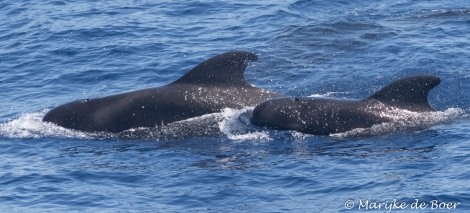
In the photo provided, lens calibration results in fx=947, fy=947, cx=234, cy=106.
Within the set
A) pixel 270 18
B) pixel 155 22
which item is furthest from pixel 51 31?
pixel 270 18

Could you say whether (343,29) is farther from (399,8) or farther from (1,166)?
(1,166)

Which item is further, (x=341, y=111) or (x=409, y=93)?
(x=341, y=111)

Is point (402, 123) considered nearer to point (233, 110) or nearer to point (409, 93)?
point (409, 93)

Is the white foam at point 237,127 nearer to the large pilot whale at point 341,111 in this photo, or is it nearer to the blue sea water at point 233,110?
the blue sea water at point 233,110

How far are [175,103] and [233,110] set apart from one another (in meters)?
1.29

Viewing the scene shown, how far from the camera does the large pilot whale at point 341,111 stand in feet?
65.1

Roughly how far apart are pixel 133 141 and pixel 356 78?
710 cm

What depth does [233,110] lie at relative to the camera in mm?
20891

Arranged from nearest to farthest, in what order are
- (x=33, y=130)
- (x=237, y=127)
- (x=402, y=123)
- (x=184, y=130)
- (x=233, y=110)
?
(x=402, y=123) → (x=237, y=127) → (x=184, y=130) → (x=233, y=110) → (x=33, y=130)

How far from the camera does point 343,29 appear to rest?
29625mm

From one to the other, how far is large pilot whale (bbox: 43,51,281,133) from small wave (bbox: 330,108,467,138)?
8.50 ft

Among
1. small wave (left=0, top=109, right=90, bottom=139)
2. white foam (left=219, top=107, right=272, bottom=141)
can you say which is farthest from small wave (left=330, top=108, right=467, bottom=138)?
small wave (left=0, top=109, right=90, bottom=139)

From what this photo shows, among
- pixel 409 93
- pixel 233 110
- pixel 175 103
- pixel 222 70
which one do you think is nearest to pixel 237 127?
pixel 233 110

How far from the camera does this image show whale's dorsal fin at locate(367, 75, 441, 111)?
1945 cm
